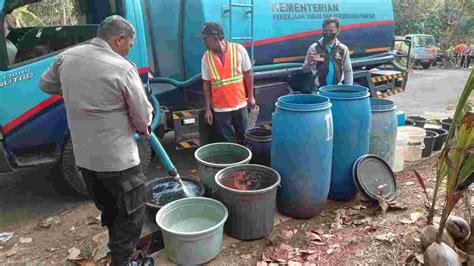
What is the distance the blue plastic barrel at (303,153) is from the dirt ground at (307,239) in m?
0.22

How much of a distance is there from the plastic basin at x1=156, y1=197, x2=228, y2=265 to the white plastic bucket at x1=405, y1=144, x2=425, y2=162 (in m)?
3.15

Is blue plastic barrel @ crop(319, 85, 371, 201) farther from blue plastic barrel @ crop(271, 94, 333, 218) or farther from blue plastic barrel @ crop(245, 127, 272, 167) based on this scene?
blue plastic barrel @ crop(245, 127, 272, 167)

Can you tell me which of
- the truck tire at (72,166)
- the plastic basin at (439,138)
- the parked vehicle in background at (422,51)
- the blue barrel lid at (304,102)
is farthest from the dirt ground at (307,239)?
the parked vehicle in background at (422,51)

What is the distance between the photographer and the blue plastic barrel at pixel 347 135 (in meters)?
3.67

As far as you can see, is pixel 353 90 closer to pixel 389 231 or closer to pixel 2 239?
pixel 389 231

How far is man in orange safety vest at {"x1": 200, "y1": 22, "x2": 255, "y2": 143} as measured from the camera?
3854 millimetres

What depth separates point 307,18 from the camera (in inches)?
212

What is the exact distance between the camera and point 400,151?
4.78 metres

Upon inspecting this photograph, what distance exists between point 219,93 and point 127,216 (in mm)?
1830

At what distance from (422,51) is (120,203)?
20381 millimetres

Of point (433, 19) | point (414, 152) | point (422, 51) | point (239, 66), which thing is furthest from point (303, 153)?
point (433, 19)

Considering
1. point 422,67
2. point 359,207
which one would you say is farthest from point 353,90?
point 422,67

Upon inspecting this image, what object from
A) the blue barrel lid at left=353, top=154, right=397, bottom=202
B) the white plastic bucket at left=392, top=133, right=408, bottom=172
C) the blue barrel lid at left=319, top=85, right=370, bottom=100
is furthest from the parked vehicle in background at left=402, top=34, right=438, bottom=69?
the blue barrel lid at left=353, top=154, right=397, bottom=202

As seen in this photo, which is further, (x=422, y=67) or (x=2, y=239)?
(x=422, y=67)
